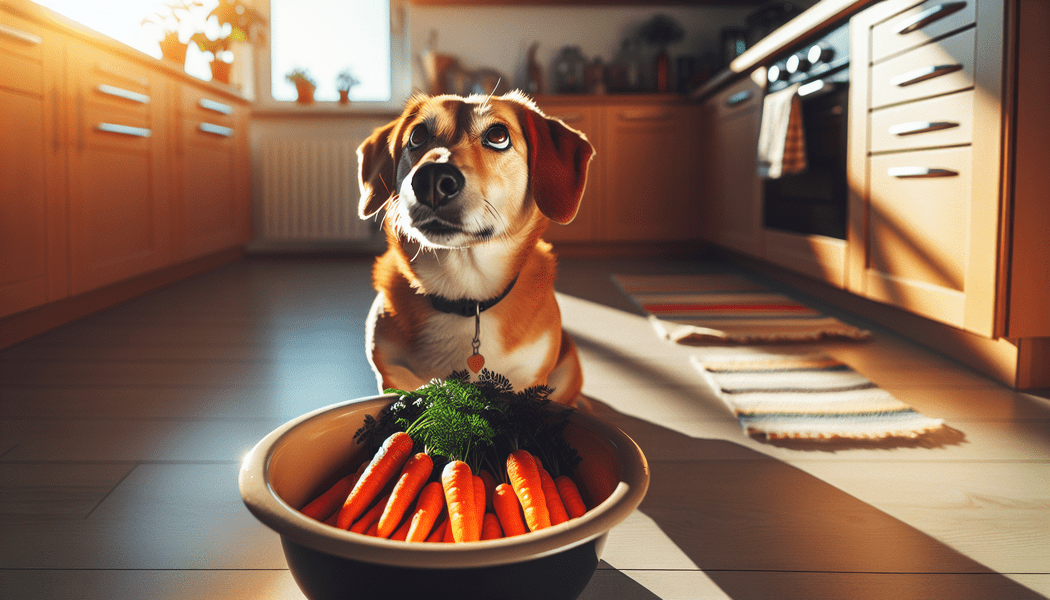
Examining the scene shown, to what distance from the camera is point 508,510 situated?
67cm

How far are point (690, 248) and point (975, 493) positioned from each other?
3910 millimetres

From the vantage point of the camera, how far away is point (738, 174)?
3.77 metres

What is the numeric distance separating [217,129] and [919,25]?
3.50 metres

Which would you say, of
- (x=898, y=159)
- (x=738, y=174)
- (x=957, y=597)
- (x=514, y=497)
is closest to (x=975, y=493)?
(x=957, y=597)

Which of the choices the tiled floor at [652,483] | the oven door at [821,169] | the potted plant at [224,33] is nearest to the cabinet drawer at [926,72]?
the oven door at [821,169]

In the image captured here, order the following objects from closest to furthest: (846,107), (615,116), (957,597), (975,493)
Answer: (957,597) < (975,493) < (846,107) < (615,116)

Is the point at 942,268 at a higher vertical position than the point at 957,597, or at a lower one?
higher

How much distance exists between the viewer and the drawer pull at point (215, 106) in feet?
12.2

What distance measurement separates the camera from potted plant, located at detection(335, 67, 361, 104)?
495cm

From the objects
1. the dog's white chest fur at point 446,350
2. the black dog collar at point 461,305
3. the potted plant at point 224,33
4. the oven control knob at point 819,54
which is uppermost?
the potted plant at point 224,33

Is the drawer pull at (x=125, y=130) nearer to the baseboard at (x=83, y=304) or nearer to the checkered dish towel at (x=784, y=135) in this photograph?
the baseboard at (x=83, y=304)

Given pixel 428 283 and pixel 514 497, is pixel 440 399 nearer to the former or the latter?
pixel 514 497

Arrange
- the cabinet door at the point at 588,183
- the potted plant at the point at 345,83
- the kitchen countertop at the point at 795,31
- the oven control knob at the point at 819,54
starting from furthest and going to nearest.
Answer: the potted plant at the point at 345,83 → the cabinet door at the point at 588,183 → the oven control knob at the point at 819,54 → the kitchen countertop at the point at 795,31

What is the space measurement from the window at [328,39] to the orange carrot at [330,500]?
4796mm
